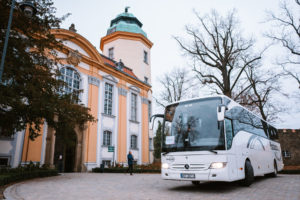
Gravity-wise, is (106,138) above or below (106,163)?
above

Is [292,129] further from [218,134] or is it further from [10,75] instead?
[10,75]

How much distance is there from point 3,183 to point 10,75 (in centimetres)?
418

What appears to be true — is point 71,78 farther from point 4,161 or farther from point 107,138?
point 4,161

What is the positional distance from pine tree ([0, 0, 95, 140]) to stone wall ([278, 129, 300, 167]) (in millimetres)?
30473

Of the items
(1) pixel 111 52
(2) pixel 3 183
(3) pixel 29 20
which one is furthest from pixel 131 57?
(2) pixel 3 183

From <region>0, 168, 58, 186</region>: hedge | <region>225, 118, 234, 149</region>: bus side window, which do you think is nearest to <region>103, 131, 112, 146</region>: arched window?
<region>0, 168, 58, 186</region>: hedge

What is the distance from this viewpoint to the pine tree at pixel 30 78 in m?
9.32

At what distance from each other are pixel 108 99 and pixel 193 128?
1586cm

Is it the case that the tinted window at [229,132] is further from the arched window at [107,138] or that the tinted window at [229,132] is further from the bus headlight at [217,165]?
the arched window at [107,138]

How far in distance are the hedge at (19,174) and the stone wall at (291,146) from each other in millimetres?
30697

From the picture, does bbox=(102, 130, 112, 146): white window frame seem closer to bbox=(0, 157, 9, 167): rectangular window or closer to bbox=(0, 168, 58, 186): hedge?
bbox=(0, 168, 58, 186): hedge

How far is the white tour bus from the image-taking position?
693cm

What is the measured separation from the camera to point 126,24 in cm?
3114


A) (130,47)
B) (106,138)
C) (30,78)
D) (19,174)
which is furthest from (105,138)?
(130,47)
